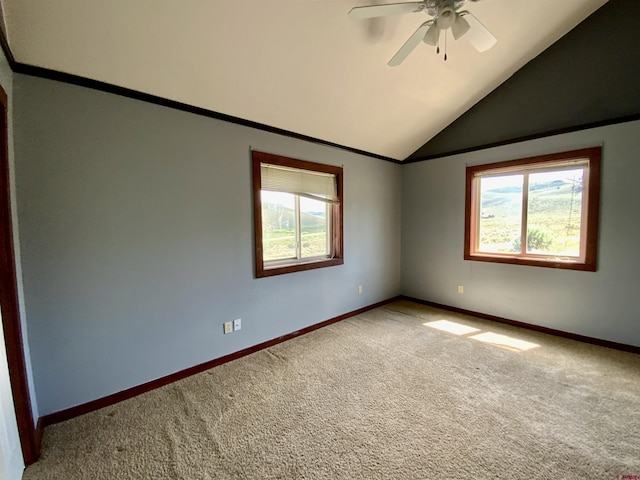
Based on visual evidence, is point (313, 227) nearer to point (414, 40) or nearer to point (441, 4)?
point (414, 40)

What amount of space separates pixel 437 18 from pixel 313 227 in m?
2.35

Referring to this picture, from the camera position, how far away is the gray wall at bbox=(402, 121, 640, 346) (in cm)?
266

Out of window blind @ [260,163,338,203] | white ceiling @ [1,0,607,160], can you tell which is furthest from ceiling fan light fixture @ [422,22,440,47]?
window blind @ [260,163,338,203]

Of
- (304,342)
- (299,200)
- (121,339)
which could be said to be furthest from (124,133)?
(304,342)

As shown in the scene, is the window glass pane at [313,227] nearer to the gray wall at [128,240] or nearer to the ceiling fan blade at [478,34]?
the gray wall at [128,240]

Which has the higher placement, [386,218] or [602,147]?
[602,147]

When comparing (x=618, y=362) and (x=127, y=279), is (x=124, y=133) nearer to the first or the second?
(x=127, y=279)

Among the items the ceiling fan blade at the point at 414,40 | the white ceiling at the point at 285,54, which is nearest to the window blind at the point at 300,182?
the white ceiling at the point at 285,54

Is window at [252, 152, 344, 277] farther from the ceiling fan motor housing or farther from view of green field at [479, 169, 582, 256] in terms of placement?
view of green field at [479, 169, 582, 256]

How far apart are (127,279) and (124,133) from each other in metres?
1.13

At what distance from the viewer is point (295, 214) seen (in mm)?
3252

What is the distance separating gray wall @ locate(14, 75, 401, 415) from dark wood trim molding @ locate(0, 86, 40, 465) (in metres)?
0.23

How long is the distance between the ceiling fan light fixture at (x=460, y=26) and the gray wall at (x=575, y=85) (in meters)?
2.01

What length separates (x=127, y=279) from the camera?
2.06m
